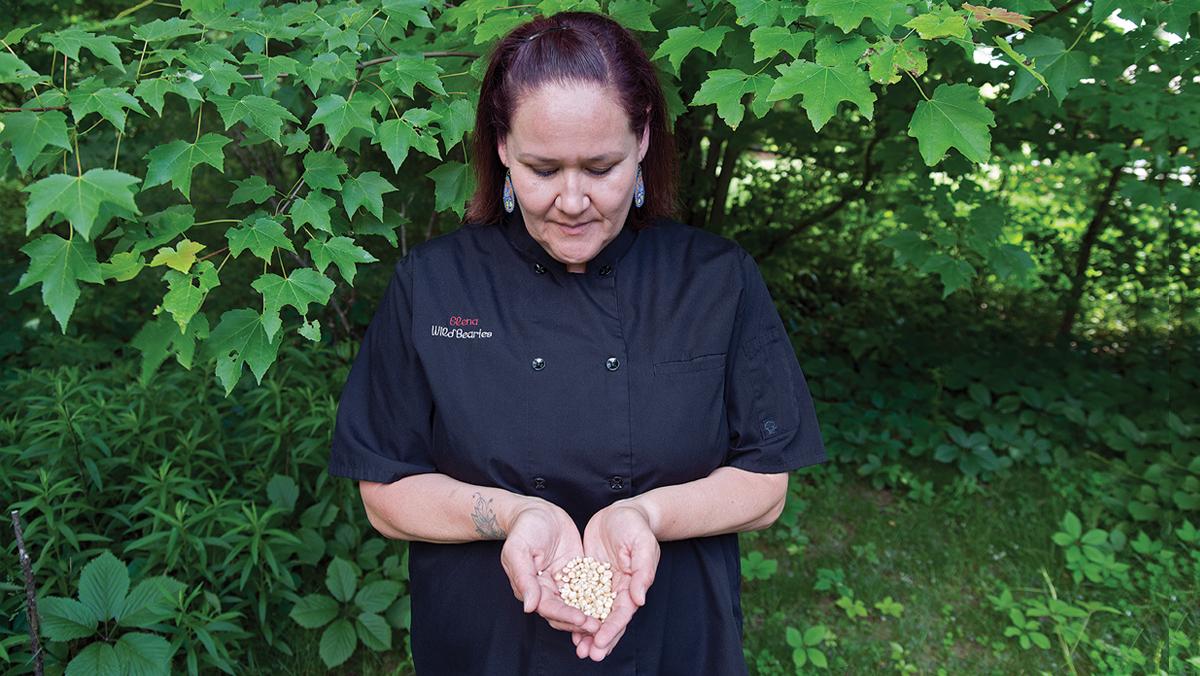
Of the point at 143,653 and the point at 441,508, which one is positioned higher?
the point at 441,508

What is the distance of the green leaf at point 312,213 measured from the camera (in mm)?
1934

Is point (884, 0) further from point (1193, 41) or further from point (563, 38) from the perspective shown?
point (1193, 41)

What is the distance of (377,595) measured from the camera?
2.99 m

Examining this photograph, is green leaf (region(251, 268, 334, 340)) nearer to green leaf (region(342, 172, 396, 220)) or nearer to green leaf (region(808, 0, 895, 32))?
green leaf (region(342, 172, 396, 220))

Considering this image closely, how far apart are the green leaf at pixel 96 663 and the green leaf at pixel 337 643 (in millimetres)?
640

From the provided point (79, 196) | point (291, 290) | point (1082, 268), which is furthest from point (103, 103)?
point (1082, 268)

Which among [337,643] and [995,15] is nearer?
[995,15]

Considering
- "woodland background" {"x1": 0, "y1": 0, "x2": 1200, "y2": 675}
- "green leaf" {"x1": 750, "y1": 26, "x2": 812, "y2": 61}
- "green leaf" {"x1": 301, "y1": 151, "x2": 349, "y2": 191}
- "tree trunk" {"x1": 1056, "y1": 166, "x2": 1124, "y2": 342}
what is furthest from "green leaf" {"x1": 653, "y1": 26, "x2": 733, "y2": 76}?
"tree trunk" {"x1": 1056, "y1": 166, "x2": 1124, "y2": 342}

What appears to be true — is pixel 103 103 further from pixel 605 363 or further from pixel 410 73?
pixel 605 363

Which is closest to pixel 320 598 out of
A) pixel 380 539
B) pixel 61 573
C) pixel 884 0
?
pixel 380 539

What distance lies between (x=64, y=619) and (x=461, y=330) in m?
1.52

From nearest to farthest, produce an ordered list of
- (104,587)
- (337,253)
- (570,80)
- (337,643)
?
1. (570,80)
2. (337,253)
3. (104,587)
4. (337,643)

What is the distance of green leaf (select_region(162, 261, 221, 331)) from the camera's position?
5.76 ft

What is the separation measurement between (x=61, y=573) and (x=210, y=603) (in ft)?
1.47
